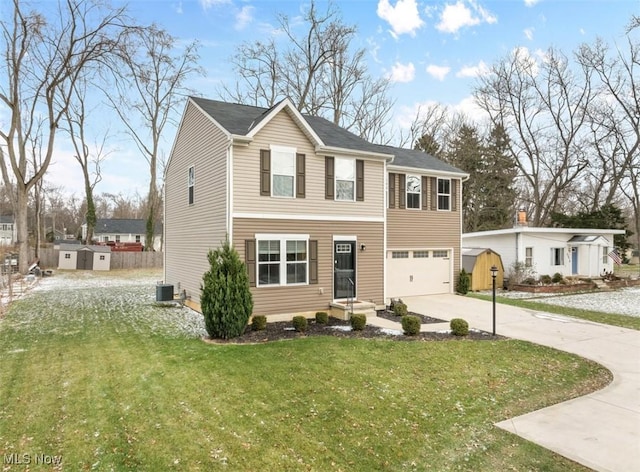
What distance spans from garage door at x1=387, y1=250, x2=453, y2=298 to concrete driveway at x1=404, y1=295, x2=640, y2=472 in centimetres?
441

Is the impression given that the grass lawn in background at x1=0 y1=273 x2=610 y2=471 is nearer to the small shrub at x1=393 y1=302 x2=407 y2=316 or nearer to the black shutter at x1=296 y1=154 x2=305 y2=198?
the small shrub at x1=393 y1=302 x2=407 y2=316

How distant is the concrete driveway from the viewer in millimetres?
4336

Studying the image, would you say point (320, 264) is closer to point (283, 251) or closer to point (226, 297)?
point (283, 251)

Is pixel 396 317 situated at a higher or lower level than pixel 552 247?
lower

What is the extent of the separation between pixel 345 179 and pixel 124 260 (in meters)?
25.0

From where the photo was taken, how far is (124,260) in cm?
3069

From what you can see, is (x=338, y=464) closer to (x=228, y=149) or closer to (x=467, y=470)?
(x=467, y=470)

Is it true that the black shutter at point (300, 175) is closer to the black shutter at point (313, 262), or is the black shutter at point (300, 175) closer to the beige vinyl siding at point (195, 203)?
the black shutter at point (313, 262)

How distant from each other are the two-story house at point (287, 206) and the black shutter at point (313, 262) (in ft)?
0.10

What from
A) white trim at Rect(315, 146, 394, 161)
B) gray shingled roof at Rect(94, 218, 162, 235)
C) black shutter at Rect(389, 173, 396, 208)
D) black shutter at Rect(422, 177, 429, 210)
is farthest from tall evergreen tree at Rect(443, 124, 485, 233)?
gray shingled roof at Rect(94, 218, 162, 235)

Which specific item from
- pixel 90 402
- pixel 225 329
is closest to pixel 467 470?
pixel 90 402

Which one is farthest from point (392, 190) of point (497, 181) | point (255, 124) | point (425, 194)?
point (497, 181)

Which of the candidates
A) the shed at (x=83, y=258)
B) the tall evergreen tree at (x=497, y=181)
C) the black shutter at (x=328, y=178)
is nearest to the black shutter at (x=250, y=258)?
the black shutter at (x=328, y=178)

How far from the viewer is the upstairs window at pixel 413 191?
15578 mm
